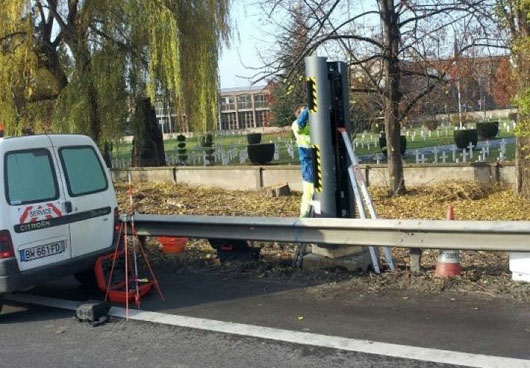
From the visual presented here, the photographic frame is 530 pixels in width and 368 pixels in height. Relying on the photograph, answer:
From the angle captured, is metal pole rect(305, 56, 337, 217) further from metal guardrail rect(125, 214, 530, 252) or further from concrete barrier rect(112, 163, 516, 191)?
concrete barrier rect(112, 163, 516, 191)

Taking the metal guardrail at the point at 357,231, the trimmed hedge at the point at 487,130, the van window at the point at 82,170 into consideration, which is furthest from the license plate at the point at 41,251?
the trimmed hedge at the point at 487,130

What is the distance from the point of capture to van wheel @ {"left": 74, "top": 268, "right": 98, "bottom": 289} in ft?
22.1

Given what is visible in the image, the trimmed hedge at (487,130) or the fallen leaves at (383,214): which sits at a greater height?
the trimmed hedge at (487,130)

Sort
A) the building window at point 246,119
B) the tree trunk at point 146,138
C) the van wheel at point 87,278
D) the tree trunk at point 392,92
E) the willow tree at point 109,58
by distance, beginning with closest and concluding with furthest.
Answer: the van wheel at point 87,278
the tree trunk at point 392,92
the willow tree at point 109,58
the tree trunk at point 146,138
the building window at point 246,119

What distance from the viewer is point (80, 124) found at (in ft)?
51.3

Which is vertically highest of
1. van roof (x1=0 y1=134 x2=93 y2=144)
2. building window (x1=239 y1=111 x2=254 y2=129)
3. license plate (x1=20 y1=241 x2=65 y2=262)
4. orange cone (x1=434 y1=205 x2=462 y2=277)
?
building window (x1=239 y1=111 x2=254 y2=129)

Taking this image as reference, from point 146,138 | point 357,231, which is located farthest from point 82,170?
point 146,138

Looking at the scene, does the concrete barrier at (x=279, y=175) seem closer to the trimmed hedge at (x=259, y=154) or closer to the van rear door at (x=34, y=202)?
the trimmed hedge at (x=259, y=154)

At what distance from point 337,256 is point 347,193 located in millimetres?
857

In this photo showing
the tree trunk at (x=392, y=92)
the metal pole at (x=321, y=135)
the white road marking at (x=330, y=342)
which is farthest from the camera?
the tree trunk at (x=392, y=92)

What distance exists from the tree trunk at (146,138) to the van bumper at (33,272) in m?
10.5

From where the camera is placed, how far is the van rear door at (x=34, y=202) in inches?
225

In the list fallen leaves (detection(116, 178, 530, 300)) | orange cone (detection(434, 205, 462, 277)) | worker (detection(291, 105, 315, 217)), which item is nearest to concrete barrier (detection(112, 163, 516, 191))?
fallen leaves (detection(116, 178, 530, 300))

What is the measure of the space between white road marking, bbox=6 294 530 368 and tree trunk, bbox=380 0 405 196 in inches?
396
